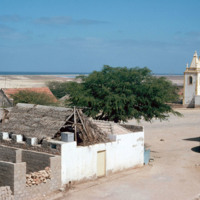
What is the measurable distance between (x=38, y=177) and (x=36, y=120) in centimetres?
394

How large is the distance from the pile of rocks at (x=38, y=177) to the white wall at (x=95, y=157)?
33.8 inches

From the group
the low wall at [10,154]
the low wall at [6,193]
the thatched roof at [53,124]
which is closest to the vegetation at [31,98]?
the thatched roof at [53,124]

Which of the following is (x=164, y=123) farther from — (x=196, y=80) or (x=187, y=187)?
(x=187, y=187)

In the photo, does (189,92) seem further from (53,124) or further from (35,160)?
(35,160)

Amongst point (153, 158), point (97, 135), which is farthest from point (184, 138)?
point (97, 135)

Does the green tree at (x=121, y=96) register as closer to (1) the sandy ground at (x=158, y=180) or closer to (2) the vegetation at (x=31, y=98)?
(1) the sandy ground at (x=158, y=180)

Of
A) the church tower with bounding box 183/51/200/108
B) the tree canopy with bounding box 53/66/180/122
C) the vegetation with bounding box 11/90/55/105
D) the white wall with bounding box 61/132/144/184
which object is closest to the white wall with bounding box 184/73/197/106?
the church tower with bounding box 183/51/200/108

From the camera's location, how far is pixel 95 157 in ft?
55.9

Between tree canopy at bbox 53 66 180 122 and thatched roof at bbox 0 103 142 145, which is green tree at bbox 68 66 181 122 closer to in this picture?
tree canopy at bbox 53 66 180 122

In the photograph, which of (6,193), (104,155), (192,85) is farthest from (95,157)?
(192,85)

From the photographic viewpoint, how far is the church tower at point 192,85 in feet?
171

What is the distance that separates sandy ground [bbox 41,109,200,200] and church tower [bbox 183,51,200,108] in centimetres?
2591

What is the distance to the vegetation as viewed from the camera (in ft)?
114

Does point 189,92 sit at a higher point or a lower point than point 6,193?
higher
